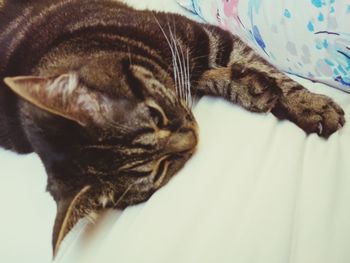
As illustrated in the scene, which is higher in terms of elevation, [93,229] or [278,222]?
[93,229]

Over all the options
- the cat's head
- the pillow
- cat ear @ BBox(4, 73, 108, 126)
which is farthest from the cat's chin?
the pillow

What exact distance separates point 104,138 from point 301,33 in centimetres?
51

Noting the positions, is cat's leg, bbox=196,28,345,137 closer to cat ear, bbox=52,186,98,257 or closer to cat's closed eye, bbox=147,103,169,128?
cat's closed eye, bbox=147,103,169,128

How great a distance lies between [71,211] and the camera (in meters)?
0.77

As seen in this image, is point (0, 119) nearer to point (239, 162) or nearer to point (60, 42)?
point (60, 42)

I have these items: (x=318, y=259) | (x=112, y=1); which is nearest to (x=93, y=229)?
(x=318, y=259)

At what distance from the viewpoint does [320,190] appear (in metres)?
0.80

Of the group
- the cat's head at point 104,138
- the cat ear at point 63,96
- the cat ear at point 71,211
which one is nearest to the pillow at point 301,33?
the cat's head at point 104,138

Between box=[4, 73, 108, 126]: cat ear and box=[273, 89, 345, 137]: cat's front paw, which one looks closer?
box=[4, 73, 108, 126]: cat ear

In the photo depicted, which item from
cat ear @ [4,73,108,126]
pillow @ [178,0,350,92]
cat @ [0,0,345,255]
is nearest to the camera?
cat ear @ [4,73,108,126]

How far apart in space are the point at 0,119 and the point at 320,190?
776 mm

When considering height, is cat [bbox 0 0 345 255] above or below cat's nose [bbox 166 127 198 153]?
above

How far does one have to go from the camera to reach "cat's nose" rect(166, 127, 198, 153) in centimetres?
87

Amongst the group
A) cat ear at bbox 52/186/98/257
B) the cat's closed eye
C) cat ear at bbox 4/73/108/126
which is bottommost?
cat ear at bbox 52/186/98/257
